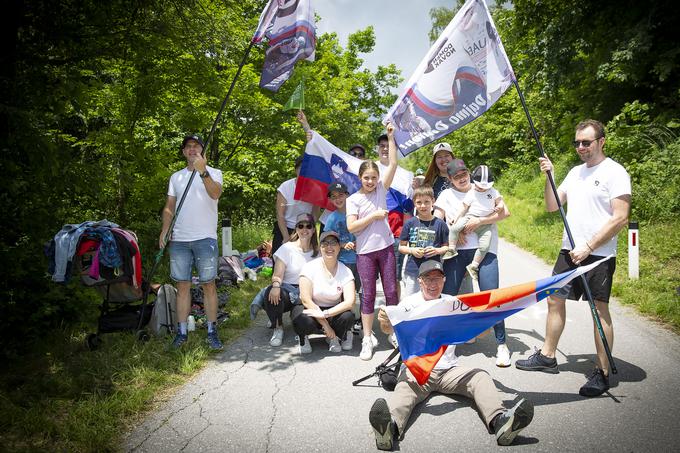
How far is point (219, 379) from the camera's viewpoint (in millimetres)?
4293

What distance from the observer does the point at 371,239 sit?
4.91 meters

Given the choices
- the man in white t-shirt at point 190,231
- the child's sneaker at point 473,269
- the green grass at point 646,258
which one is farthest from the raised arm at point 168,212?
the green grass at point 646,258

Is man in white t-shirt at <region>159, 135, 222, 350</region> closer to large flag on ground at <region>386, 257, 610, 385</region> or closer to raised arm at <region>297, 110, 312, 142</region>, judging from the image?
raised arm at <region>297, 110, 312, 142</region>

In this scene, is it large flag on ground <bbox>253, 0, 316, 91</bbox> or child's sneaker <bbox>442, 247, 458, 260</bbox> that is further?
large flag on ground <bbox>253, 0, 316, 91</bbox>

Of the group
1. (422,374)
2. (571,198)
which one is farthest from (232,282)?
(571,198)

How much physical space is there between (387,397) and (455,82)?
11.1 ft

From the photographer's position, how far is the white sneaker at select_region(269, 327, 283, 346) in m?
5.33

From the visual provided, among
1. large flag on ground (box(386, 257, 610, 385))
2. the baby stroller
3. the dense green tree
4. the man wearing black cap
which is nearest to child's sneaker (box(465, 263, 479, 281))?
the man wearing black cap

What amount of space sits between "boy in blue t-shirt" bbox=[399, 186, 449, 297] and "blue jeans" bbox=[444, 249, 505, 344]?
185mm

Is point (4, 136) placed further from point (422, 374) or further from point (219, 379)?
point (422, 374)

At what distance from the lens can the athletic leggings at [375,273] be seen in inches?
194

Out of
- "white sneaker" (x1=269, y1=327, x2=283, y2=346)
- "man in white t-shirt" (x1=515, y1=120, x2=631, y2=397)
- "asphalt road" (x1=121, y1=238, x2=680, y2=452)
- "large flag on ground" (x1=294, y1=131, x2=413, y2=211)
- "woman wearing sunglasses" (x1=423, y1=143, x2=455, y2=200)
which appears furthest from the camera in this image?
"large flag on ground" (x1=294, y1=131, x2=413, y2=211)

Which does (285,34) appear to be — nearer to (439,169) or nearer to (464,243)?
(439,169)

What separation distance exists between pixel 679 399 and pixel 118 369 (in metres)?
4.77
